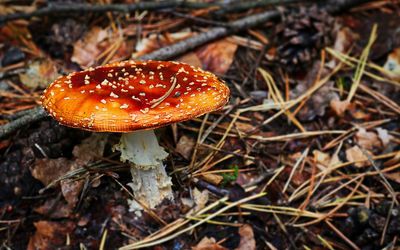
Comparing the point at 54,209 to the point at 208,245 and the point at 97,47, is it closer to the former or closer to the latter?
the point at 208,245

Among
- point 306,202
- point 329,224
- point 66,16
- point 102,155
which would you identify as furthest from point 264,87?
point 66,16

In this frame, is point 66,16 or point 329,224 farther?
point 66,16

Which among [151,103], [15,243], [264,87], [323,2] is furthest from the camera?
[323,2]

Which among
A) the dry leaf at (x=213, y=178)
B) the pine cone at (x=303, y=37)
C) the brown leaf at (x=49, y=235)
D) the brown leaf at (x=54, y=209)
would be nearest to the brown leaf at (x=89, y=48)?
the brown leaf at (x=54, y=209)

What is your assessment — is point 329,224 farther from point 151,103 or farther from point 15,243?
point 15,243

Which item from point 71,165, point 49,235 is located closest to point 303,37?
point 71,165

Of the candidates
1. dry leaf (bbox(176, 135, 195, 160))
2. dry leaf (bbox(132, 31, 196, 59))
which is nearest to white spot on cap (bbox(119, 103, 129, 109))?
dry leaf (bbox(176, 135, 195, 160))

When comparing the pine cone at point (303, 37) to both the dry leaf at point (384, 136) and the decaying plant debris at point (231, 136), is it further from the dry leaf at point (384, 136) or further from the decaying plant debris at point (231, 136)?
the dry leaf at point (384, 136)
